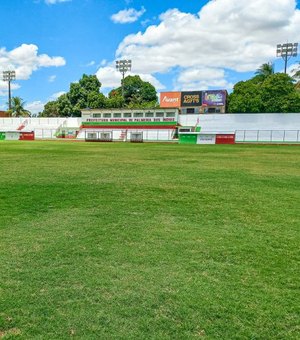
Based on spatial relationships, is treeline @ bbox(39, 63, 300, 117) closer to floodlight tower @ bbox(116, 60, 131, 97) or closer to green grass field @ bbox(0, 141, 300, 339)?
floodlight tower @ bbox(116, 60, 131, 97)

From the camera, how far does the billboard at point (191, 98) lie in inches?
2849

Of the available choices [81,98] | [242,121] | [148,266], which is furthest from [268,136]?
[148,266]

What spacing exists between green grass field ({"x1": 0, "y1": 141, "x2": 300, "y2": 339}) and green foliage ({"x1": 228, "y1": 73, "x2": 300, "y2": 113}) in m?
54.5

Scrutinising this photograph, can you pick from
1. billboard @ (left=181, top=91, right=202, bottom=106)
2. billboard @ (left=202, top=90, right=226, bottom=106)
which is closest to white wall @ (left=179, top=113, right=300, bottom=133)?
billboard @ (left=202, top=90, right=226, bottom=106)

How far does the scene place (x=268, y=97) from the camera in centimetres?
5897

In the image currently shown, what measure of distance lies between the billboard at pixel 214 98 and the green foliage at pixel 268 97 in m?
5.88

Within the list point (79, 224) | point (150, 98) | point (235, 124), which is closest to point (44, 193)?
point (79, 224)

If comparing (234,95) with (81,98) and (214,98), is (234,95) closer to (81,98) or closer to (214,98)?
(214,98)

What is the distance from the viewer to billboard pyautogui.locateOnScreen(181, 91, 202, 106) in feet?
237

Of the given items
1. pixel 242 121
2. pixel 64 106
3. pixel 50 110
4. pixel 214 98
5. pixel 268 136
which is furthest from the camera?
pixel 50 110

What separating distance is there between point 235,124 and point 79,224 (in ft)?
181

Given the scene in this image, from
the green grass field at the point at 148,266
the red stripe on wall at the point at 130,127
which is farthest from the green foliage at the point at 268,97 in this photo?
the green grass field at the point at 148,266

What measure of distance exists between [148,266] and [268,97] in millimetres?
61098

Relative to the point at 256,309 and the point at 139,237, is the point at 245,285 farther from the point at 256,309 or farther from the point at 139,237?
the point at 139,237
